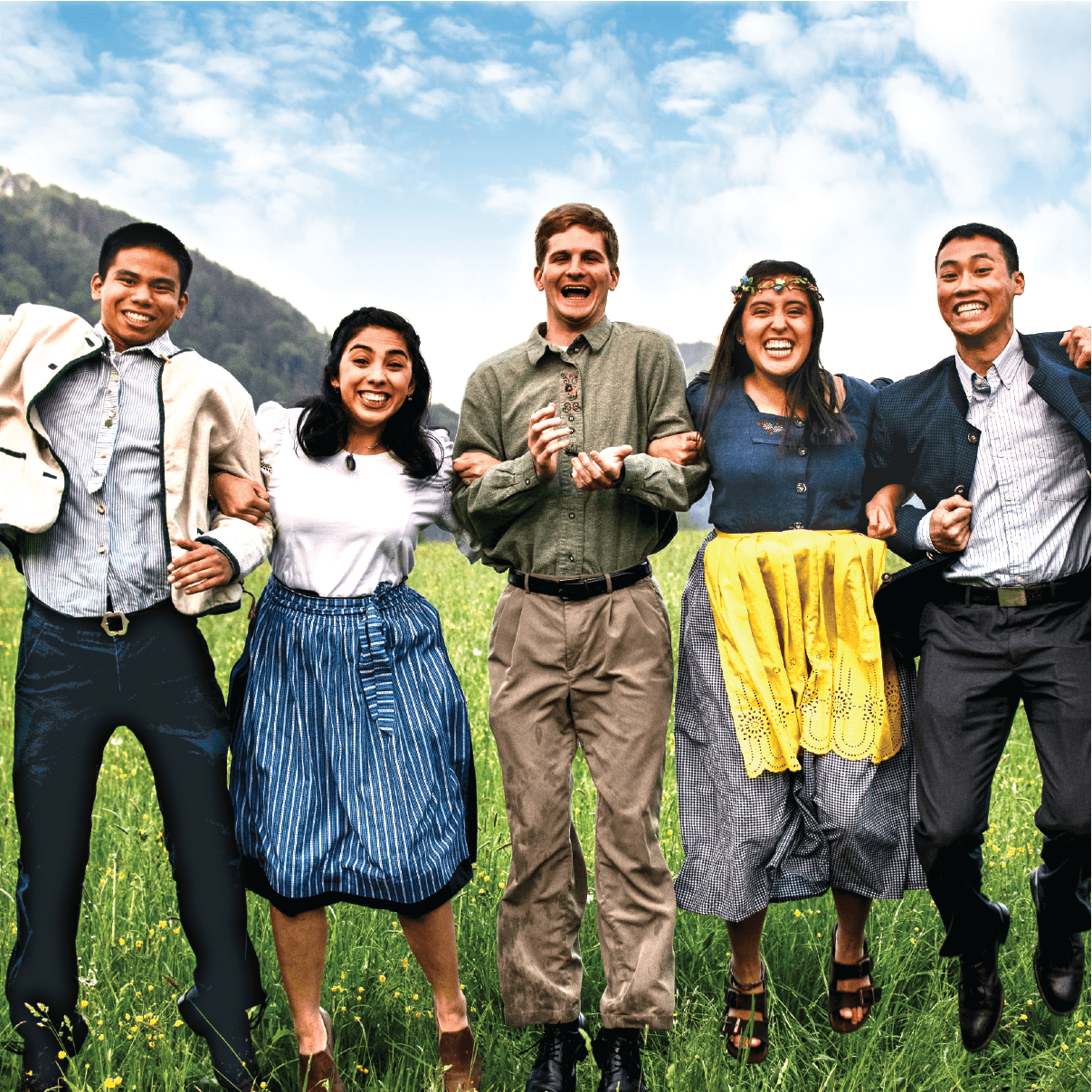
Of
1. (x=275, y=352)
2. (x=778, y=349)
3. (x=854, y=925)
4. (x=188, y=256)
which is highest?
(x=275, y=352)

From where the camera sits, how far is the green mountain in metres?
118

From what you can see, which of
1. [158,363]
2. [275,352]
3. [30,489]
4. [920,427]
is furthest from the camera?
[275,352]

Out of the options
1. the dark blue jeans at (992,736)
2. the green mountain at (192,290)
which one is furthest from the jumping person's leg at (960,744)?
the green mountain at (192,290)

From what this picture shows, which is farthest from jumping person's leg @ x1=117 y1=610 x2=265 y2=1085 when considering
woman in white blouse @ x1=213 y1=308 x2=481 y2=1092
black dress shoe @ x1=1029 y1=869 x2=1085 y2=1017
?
black dress shoe @ x1=1029 y1=869 x2=1085 y2=1017

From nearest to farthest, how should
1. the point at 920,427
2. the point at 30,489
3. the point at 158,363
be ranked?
the point at 30,489 < the point at 158,363 < the point at 920,427

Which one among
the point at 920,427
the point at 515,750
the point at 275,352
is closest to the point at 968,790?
the point at 920,427

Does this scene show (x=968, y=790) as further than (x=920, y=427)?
No

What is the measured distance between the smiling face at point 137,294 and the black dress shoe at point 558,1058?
2728mm

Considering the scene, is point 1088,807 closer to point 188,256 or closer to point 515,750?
point 515,750

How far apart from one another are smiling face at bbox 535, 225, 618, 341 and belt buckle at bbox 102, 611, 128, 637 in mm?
1805

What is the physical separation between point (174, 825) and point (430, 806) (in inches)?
31.7

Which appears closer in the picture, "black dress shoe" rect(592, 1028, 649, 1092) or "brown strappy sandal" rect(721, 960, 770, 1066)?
"black dress shoe" rect(592, 1028, 649, 1092)

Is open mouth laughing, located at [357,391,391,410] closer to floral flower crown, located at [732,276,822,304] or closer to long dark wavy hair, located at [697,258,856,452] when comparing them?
long dark wavy hair, located at [697,258,856,452]

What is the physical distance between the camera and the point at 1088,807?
3246 mm
